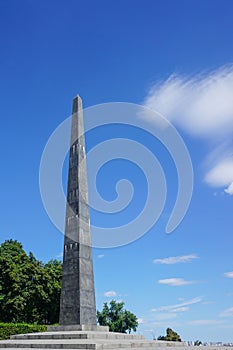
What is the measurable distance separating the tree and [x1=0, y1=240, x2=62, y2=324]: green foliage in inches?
374

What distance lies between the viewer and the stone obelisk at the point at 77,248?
14.9 metres

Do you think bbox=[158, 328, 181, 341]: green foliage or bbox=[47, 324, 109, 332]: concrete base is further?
bbox=[158, 328, 181, 341]: green foliage

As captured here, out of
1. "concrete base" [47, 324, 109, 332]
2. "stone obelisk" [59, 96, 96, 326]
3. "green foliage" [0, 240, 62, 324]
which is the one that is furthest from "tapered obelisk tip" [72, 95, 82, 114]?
"green foliage" [0, 240, 62, 324]

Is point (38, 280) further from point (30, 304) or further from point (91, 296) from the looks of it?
point (91, 296)

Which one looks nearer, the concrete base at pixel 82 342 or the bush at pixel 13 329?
the concrete base at pixel 82 342

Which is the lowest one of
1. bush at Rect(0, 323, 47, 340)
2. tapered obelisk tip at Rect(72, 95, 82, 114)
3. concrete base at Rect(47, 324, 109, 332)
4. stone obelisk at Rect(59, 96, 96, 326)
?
concrete base at Rect(47, 324, 109, 332)

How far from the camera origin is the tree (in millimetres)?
36875

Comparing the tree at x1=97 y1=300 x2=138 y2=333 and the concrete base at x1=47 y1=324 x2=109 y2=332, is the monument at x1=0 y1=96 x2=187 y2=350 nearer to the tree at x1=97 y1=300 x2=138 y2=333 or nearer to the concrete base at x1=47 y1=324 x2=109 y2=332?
the concrete base at x1=47 y1=324 x2=109 y2=332

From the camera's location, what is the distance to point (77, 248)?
15.7 m

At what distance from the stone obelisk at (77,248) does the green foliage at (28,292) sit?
1239cm

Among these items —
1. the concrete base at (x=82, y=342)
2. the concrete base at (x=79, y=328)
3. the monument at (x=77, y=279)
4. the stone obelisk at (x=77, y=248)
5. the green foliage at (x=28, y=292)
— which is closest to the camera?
the concrete base at (x=82, y=342)

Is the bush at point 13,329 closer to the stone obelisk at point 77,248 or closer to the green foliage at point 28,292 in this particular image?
the green foliage at point 28,292

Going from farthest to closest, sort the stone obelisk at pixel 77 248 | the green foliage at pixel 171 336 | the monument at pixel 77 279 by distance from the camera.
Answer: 1. the green foliage at pixel 171 336
2. the stone obelisk at pixel 77 248
3. the monument at pixel 77 279

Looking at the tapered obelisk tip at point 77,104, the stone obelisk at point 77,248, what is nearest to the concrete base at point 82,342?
the stone obelisk at point 77,248
